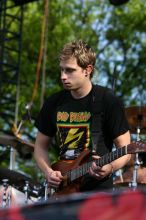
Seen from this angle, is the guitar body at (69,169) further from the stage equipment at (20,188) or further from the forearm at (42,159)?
the stage equipment at (20,188)

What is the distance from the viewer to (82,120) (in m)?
3.78

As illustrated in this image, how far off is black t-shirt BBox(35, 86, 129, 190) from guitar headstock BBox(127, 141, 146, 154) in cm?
20

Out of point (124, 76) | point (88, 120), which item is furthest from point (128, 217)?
point (124, 76)

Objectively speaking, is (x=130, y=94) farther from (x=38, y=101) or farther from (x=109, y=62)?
(x=38, y=101)

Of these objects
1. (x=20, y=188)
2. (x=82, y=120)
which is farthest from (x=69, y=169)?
(x=20, y=188)

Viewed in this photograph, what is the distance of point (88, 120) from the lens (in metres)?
3.76

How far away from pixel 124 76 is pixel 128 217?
21.1m

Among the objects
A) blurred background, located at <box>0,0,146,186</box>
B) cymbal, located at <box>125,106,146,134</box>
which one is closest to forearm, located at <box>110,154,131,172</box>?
cymbal, located at <box>125,106,146,134</box>

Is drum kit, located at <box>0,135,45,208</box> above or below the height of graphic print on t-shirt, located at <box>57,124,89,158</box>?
below

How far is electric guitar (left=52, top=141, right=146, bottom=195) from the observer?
347 cm

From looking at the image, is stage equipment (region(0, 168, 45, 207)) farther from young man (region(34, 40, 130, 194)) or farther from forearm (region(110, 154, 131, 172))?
forearm (region(110, 154, 131, 172))

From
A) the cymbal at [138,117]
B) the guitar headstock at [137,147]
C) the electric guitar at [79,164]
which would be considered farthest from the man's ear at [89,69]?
the cymbal at [138,117]

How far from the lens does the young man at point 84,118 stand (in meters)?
3.66

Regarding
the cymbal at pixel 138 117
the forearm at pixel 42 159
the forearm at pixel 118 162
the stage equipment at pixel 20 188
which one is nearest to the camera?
the forearm at pixel 118 162
